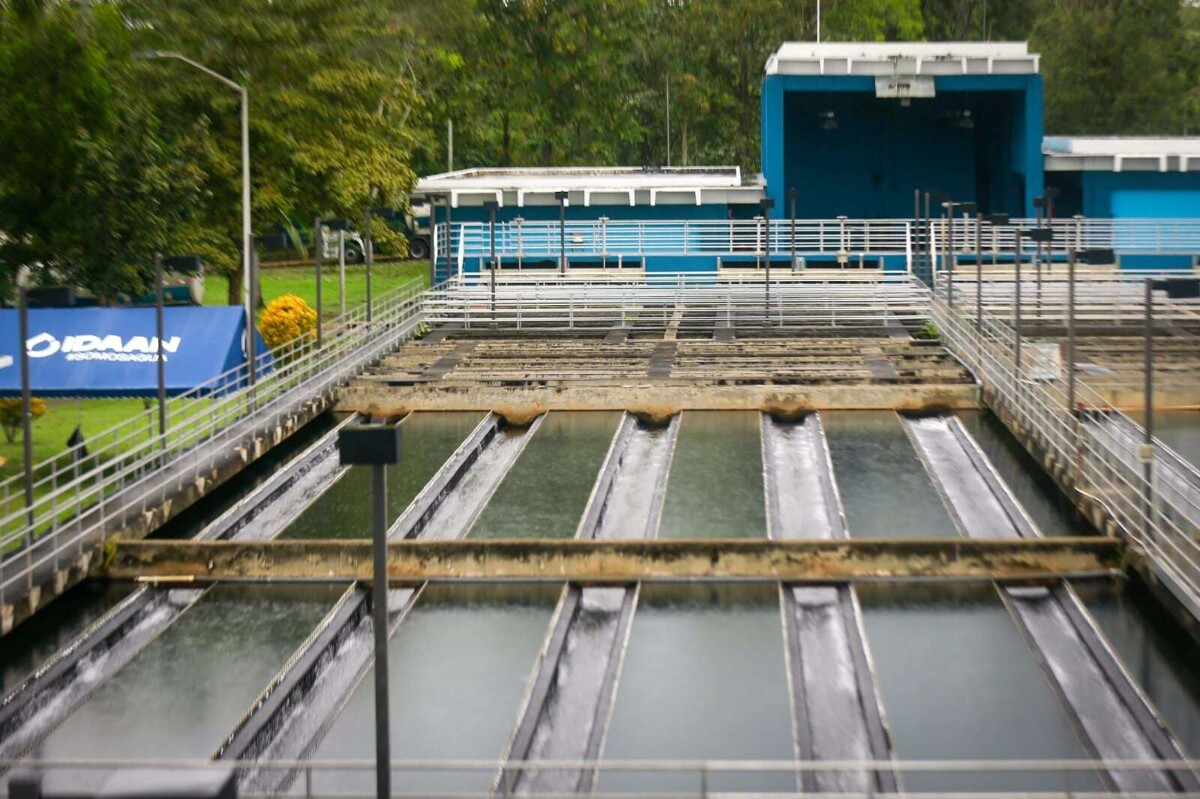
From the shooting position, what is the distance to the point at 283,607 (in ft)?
69.6

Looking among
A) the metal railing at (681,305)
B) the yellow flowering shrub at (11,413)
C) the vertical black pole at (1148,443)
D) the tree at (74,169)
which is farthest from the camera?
the metal railing at (681,305)

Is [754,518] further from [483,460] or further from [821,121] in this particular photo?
[821,121]

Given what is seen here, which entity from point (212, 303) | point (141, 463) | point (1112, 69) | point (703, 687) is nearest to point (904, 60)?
point (212, 303)

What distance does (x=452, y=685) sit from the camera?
18266 millimetres

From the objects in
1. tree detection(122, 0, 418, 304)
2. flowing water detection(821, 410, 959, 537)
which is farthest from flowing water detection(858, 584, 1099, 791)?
tree detection(122, 0, 418, 304)

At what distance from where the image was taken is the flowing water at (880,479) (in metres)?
24.4

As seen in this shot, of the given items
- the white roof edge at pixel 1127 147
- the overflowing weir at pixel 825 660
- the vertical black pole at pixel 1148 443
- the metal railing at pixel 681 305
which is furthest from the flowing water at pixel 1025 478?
the white roof edge at pixel 1127 147

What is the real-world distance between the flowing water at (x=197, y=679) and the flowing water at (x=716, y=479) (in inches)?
232

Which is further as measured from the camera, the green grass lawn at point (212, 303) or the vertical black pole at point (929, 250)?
the vertical black pole at point (929, 250)

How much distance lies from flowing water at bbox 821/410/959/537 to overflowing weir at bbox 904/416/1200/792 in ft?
1.47

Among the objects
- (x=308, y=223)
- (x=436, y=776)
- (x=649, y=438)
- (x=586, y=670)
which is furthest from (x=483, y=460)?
(x=308, y=223)

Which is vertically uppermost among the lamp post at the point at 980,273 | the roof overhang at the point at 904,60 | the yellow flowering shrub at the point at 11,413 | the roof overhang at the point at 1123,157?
the roof overhang at the point at 904,60

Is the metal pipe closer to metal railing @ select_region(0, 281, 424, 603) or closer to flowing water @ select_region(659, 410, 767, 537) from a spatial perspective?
metal railing @ select_region(0, 281, 424, 603)

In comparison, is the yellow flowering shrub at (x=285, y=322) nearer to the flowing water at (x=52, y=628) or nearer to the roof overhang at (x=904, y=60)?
the roof overhang at (x=904, y=60)
